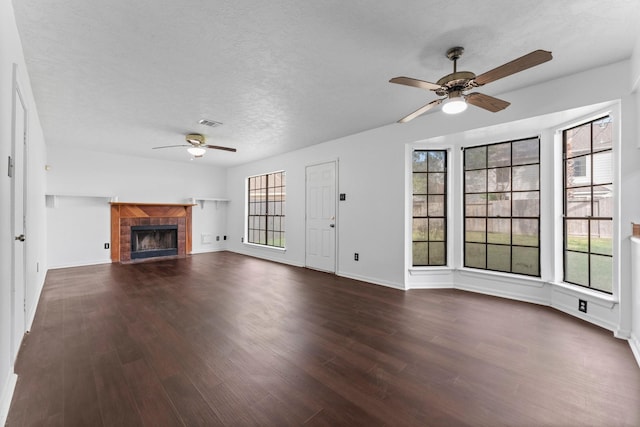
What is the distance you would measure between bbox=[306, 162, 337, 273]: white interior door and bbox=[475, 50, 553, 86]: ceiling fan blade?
325 cm

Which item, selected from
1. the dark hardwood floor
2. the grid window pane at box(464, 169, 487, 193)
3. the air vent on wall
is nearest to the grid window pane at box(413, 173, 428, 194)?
the grid window pane at box(464, 169, 487, 193)

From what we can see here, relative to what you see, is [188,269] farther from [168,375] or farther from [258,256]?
[168,375]

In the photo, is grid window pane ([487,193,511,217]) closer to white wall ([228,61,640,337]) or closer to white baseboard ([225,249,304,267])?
white wall ([228,61,640,337])

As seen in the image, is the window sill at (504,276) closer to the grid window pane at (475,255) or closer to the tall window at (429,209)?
the grid window pane at (475,255)

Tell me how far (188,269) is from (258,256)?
6.09ft

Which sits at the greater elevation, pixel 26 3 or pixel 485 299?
pixel 26 3

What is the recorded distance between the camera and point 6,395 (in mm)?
1603

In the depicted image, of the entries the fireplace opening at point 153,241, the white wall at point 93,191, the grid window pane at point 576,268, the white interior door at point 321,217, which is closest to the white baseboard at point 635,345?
the grid window pane at point 576,268

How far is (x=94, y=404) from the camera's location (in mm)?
1644

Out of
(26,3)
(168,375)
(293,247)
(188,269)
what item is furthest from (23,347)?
(293,247)

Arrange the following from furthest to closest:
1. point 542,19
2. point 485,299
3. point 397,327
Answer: point 485,299 < point 397,327 < point 542,19

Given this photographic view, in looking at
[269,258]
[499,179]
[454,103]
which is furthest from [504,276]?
[269,258]

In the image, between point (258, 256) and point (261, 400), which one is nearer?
point (261, 400)

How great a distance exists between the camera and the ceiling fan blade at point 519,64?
1.79m
